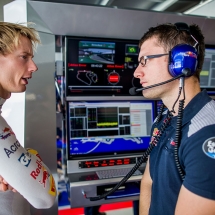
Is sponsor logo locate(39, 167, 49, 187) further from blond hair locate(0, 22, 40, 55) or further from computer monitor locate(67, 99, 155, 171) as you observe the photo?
computer monitor locate(67, 99, 155, 171)

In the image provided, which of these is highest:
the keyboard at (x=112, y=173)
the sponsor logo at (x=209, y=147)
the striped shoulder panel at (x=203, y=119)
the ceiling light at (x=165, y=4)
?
the ceiling light at (x=165, y=4)

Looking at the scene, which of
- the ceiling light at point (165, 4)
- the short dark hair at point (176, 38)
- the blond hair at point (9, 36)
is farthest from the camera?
the ceiling light at point (165, 4)

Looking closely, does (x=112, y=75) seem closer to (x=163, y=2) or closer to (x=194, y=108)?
(x=194, y=108)

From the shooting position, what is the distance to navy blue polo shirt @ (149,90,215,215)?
2.59ft

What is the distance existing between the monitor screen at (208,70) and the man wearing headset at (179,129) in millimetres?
1055

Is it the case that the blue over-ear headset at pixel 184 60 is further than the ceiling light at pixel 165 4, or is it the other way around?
the ceiling light at pixel 165 4

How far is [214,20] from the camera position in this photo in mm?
1910

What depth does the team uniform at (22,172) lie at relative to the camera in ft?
2.80

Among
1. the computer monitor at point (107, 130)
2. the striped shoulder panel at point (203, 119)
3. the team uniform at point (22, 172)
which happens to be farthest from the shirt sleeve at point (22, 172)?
the computer monitor at point (107, 130)

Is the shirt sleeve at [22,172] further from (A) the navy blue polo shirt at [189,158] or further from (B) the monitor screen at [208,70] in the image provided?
(B) the monitor screen at [208,70]

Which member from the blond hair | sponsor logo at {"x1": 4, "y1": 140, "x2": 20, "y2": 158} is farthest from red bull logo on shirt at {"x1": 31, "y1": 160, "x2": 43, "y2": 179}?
the blond hair

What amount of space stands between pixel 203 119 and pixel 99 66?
1.18 m

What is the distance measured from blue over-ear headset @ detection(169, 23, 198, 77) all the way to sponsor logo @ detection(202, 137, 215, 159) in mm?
333

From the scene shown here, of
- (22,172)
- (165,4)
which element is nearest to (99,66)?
(22,172)
